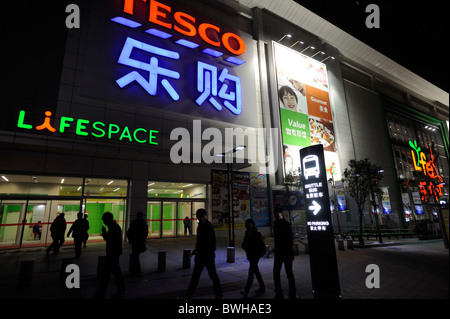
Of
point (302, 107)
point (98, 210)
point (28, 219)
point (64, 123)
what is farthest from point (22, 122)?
point (302, 107)

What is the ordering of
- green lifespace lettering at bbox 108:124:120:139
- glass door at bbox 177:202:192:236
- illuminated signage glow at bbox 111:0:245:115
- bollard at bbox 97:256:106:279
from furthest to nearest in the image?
1. glass door at bbox 177:202:192:236
2. illuminated signage glow at bbox 111:0:245:115
3. green lifespace lettering at bbox 108:124:120:139
4. bollard at bbox 97:256:106:279

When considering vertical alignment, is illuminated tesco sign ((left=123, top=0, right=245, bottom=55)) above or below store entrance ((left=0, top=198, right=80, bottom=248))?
above

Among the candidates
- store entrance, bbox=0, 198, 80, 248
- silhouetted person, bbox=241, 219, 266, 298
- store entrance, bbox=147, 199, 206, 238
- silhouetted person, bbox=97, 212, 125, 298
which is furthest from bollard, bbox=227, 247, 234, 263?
store entrance, bbox=0, 198, 80, 248

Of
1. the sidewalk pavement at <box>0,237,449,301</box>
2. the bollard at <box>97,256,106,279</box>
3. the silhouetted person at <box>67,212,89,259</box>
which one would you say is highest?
the silhouetted person at <box>67,212,89,259</box>

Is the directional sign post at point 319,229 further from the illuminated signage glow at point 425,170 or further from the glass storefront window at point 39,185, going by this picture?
the illuminated signage glow at point 425,170

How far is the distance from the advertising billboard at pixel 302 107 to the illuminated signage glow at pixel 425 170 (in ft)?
53.6

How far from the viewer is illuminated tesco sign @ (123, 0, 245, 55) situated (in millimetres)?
17391

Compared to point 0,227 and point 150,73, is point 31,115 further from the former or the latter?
point 150,73

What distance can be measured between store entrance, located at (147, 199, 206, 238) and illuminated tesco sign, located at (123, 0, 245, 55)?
1239 cm

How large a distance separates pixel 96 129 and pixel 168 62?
6829mm

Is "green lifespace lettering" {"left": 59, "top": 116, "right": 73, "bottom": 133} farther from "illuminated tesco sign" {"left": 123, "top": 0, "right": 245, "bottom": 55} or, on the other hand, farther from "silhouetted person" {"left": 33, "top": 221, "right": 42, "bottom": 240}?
"illuminated tesco sign" {"left": 123, "top": 0, "right": 245, "bottom": 55}

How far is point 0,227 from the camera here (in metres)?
12.6
